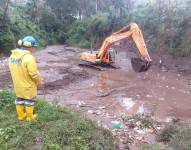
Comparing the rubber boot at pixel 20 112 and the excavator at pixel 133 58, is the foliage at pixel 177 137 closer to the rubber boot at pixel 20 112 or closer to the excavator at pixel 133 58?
the rubber boot at pixel 20 112

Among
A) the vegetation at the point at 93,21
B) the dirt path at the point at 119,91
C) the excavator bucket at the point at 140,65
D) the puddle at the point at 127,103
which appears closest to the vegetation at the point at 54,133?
the dirt path at the point at 119,91

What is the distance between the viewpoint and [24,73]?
5.30 metres

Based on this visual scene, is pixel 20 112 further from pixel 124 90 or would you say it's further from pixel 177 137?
pixel 124 90

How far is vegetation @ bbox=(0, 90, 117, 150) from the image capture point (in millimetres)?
4680

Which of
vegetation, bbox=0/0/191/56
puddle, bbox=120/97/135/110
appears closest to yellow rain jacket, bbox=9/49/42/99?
puddle, bbox=120/97/135/110

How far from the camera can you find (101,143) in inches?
193

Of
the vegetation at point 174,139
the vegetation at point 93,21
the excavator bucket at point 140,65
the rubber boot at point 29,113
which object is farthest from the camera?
the vegetation at point 93,21

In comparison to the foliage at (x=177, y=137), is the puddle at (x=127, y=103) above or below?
below

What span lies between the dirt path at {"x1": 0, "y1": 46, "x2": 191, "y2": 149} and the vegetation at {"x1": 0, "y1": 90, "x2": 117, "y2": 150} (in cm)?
98

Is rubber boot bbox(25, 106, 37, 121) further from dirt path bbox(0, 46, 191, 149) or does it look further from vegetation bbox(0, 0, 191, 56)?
vegetation bbox(0, 0, 191, 56)

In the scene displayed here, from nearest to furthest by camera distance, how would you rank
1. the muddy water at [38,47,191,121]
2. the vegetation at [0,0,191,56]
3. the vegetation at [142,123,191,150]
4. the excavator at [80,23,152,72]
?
the vegetation at [142,123,191,150], the muddy water at [38,47,191,121], the excavator at [80,23,152,72], the vegetation at [0,0,191,56]

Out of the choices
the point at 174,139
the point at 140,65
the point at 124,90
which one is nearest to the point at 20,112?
the point at 174,139

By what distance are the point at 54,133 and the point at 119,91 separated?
6.96 m

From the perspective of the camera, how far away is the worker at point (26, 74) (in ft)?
17.3
